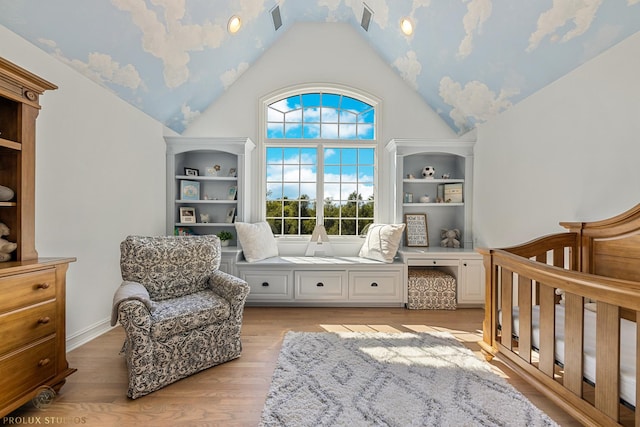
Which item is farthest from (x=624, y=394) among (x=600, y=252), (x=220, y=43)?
(x=220, y=43)

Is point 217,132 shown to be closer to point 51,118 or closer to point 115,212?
point 115,212

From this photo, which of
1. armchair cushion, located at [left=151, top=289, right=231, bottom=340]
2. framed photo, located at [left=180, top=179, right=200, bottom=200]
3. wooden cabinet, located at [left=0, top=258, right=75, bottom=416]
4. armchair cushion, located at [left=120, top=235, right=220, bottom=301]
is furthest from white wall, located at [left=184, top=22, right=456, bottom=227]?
wooden cabinet, located at [left=0, top=258, right=75, bottom=416]

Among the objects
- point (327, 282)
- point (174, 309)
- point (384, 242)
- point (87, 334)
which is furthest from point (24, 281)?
point (384, 242)

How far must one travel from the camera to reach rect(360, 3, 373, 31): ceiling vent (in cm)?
338

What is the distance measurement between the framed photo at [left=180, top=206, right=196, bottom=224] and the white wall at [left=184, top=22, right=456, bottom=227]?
77 cm

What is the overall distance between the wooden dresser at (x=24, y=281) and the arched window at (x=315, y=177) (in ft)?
8.28

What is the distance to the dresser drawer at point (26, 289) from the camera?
1.44m

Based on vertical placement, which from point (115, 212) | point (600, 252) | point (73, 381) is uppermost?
point (115, 212)

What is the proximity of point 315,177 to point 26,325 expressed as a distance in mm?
3110

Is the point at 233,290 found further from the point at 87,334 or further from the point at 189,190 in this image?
the point at 189,190

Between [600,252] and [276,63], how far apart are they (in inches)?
151

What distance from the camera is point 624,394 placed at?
1.20m

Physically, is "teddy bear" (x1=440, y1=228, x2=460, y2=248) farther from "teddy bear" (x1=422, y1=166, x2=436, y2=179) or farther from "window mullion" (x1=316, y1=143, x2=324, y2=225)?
"window mullion" (x1=316, y1=143, x2=324, y2=225)

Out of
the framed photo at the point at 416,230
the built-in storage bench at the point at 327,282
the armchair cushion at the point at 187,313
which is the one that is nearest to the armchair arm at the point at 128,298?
the armchair cushion at the point at 187,313
